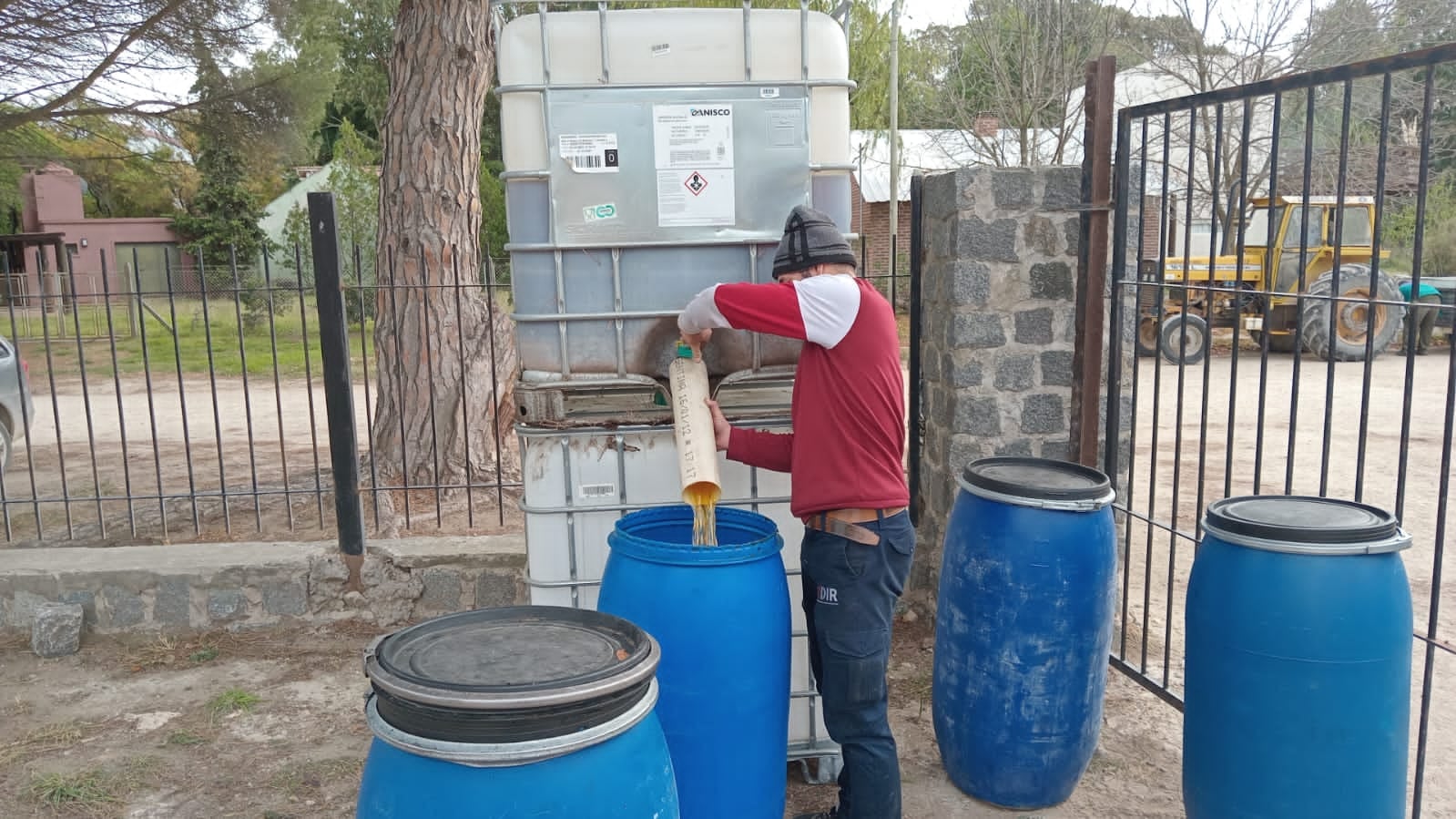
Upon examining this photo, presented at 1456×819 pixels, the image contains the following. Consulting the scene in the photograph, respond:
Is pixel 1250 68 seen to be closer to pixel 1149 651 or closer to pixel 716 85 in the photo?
pixel 1149 651

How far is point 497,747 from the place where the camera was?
66.4 inches

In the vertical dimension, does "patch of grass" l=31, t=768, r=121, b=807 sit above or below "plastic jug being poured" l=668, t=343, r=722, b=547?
below

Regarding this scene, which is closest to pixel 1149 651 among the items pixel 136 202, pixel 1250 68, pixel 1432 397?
pixel 1432 397

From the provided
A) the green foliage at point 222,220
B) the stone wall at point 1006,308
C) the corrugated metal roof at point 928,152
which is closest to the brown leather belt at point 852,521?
the stone wall at point 1006,308

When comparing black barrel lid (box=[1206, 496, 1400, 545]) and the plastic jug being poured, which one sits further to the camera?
the plastic jug being poured

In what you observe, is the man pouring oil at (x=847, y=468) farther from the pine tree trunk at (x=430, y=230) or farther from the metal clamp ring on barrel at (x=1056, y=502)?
the pine tree trunk at (x=430, y=230)

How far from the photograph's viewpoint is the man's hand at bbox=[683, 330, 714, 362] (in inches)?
112

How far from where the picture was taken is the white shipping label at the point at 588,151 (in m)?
2.89

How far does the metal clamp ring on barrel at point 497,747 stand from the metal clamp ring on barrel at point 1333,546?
172cm

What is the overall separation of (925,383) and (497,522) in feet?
8.85

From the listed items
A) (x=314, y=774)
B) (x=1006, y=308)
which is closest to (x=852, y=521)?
(x=1006, y=308)

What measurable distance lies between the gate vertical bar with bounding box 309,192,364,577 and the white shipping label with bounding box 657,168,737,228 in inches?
77.2

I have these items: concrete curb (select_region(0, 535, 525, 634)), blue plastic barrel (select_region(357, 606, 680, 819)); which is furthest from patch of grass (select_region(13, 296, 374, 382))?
blue plastic barrel (select_region(357, 606, 680, 819))

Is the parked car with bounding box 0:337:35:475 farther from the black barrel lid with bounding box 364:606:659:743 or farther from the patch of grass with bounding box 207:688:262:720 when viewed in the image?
the black barrel lid with bounding box 364:606:659:743
